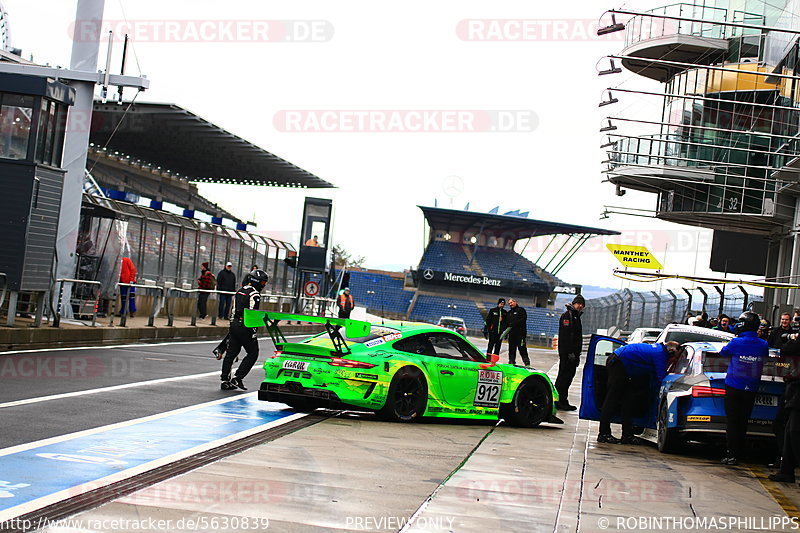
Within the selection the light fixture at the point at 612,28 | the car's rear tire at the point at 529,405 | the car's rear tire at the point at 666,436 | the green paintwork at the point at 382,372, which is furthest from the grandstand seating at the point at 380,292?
the car's rear tire at the point at 666,436

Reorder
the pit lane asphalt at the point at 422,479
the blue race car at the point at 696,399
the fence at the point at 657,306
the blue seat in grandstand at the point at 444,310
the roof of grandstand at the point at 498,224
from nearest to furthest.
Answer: the pit lane asphalt at the point at 422,479
the blue race car at the point at 696,399
the fence at the point at 657,306
the blue seat in grandstand at the point at 444,310
the roof of grandstand at the point at 498,224

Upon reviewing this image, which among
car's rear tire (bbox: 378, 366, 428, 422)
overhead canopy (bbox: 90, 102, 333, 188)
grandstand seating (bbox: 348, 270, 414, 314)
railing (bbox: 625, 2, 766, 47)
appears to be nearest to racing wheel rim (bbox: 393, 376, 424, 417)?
car's rear tire (bbox: 378, 366, 428, 422)

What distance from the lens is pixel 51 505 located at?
657cm

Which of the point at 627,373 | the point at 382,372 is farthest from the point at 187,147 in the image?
the point at 627,373

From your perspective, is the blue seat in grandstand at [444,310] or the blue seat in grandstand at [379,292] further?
the blue seat in grandstand at [379,292]

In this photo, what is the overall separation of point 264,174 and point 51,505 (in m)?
39.2

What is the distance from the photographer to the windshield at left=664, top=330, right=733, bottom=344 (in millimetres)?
16250

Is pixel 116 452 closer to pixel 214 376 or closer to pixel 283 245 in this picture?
pixel 214 376

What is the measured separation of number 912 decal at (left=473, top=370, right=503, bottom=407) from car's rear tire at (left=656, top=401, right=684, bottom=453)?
7.05ft

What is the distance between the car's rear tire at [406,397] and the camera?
1248 cm

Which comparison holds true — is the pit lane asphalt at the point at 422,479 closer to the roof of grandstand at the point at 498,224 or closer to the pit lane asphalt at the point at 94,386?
the pit lane asphalt at the point at 94,386

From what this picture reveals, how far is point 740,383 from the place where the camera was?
10.9m

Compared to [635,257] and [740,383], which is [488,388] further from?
[635,257]

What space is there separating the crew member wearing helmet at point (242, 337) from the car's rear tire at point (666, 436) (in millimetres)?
→ 5872
